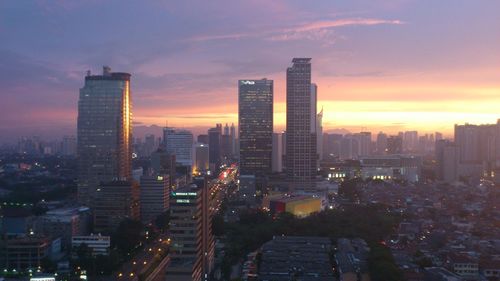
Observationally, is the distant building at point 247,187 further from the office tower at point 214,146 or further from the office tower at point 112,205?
the office tower at point 214,146

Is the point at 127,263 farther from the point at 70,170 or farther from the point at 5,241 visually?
the point at 70,170

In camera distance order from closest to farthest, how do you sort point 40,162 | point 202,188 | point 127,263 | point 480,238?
point 202,188 → point 127,263 → point 480,238 → point 40,162

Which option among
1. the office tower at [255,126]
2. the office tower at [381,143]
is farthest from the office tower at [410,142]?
the office tower at [255,126]

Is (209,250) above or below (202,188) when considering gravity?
below

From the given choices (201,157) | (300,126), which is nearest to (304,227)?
(300,126)

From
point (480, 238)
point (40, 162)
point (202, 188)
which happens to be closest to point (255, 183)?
point (480, 238)

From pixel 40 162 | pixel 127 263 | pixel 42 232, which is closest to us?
pixel 127 263
